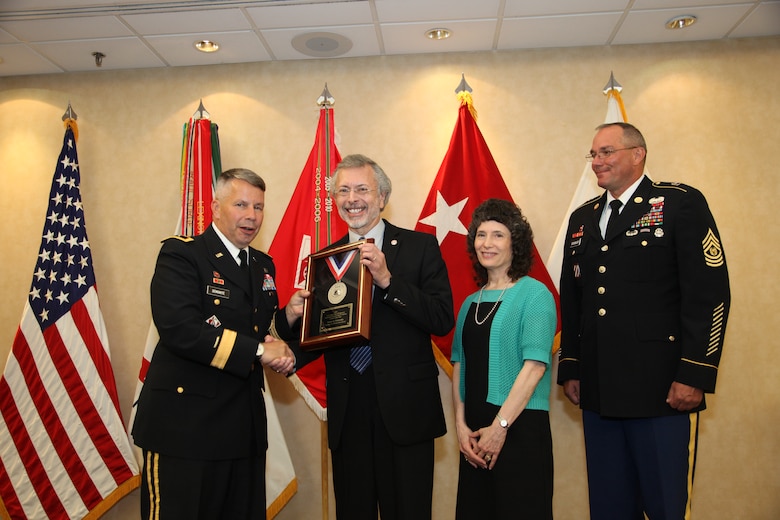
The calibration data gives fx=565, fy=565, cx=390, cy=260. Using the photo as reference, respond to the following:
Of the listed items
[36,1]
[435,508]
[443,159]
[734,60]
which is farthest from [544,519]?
[36,1]

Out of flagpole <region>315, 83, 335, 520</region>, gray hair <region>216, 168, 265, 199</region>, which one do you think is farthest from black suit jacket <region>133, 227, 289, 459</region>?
flagpole <region>315, 83, 335, 520</region>

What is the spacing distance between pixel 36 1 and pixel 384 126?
7.67ft

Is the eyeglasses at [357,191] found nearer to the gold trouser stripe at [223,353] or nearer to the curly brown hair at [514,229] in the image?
the curly brown hair at [514,229]

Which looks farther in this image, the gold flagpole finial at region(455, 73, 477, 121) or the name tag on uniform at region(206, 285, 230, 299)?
the gold flagpole finial at region(455, 73, 477, 121)

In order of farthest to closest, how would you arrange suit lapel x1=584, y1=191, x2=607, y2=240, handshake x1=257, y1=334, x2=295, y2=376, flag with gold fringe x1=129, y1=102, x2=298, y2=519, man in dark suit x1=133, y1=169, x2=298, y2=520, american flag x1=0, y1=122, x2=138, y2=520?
flag with gold fringe x1=129, y1=102, x2=298, y2=519
american flag x1=0, y1=122, x2=138, y2=520
suit lapel x1=584, y1=191, x2=607, y2=240
handshake x1=257, y1=334, x2=295, y2=376
man in dark suit x1=133, y1=169, x2=298, y2=520

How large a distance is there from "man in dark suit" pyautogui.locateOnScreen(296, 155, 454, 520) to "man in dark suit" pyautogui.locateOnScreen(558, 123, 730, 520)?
0.70m

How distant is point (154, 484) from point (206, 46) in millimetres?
3113

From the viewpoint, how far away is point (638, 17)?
3.78 meters

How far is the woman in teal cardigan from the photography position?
7.00 ft

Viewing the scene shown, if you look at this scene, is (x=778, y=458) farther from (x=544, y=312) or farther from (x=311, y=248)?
(x=311, y=248)

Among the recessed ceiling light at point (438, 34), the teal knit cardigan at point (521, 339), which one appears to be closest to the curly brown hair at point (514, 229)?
the teal knit cardigan at point (521, 339)

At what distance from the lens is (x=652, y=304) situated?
7.61 feet

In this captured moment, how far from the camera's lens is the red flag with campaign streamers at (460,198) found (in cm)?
358

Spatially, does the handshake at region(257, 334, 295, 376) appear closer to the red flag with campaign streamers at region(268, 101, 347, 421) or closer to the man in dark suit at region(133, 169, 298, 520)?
the man in dark suit at region(133, 169, 298, 520)
